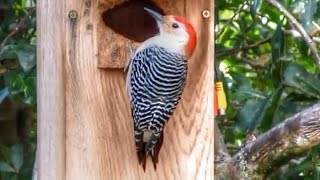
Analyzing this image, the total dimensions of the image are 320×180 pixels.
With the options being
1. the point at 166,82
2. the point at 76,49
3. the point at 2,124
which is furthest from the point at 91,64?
the point at 2,124

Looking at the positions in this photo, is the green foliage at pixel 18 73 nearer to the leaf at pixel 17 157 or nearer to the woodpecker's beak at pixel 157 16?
the leaf at pixel 17 157

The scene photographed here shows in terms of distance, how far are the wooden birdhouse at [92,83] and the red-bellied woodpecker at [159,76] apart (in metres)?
0.13

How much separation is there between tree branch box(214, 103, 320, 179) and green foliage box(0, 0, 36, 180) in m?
0.88

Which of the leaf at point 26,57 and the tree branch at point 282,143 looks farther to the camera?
the leaf at point 26,57

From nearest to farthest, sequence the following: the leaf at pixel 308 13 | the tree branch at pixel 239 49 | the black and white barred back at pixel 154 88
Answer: the black and white barred back at pixel 154 88 → the leaf at pixel 308 13 → the tree branch at pixel 239 49

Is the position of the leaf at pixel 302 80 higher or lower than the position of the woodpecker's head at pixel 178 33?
→ lower

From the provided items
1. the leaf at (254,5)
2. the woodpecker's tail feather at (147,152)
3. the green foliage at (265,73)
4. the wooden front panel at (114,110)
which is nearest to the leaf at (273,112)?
the green foliage at (265,73)

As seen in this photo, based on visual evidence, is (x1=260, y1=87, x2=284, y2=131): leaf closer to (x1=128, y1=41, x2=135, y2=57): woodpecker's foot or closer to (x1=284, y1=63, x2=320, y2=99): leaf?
(x1=284, y1=63, x2=320, y2=99): leaf

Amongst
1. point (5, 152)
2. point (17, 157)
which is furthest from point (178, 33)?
point (5, 152)

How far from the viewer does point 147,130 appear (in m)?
2.63

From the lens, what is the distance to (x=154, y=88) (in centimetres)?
262

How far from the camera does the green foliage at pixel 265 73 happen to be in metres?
3.27

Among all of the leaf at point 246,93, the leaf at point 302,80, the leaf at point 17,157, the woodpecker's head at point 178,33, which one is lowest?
the leaf at point 17,157

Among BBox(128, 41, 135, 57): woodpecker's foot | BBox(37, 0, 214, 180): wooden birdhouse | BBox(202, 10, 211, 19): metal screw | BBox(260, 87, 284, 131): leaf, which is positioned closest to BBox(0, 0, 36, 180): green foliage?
BBox(37, 0, 214, 180): wooden birdhouse
